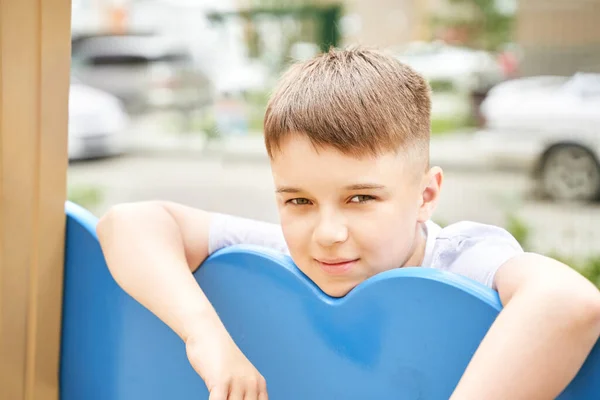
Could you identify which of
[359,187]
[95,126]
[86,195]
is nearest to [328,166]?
[359,187]

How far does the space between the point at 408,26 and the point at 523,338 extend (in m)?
3.42

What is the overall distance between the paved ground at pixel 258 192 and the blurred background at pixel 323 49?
1cm

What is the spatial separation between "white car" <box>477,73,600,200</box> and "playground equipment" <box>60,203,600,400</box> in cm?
251

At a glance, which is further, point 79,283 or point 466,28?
point 466,28

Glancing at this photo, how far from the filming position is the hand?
26.6 inches

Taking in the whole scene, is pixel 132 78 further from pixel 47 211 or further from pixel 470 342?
pixel 470 342

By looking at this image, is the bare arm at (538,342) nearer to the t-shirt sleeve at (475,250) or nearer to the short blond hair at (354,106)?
the t-shirt sleeve at (475,250)

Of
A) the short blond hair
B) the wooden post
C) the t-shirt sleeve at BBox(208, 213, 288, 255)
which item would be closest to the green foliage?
the wooden post

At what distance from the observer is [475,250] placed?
73cm

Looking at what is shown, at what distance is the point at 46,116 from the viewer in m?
0.90

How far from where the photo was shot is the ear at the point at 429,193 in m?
0.79

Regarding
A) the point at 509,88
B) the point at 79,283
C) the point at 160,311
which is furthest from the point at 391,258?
the point at 509,88

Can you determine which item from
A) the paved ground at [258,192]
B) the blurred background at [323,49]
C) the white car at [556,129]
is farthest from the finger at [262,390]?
the white car at [556,129]

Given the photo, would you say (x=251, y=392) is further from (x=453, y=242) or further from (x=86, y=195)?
(x=86, y=195)
